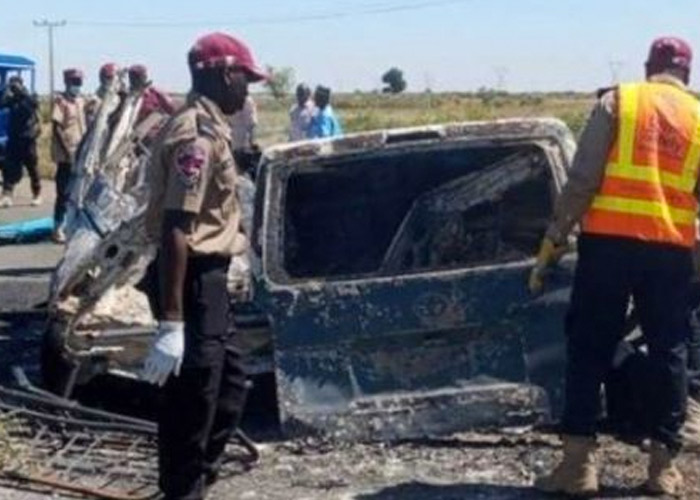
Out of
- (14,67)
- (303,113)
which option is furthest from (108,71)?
(14,67)

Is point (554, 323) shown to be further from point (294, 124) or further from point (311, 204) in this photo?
point (294, 124)

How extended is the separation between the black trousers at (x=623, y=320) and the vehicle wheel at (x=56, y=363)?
2.46 metres

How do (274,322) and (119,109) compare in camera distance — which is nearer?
(274,322)

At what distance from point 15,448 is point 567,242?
2.43m

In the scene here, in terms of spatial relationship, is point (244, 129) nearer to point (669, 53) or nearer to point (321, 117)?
point (321, 117)

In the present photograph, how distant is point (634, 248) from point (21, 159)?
17334mm

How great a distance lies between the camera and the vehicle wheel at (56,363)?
8.61 m

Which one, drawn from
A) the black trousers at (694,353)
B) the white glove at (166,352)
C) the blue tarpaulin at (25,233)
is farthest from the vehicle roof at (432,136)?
the blue tarpaulin at (25,233)

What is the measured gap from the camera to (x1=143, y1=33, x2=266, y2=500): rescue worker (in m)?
6.61

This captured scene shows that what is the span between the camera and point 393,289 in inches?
321

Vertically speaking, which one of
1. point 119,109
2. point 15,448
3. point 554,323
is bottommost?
point 15,448

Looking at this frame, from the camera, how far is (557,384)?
26.4 feet

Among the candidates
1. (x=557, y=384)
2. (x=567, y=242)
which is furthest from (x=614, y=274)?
(x=557, y=384)

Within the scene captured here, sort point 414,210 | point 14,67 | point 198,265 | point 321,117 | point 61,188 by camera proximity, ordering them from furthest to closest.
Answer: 1. point 14,67
2. point 321,117
3. point 61,188
4. point 414,210
5. point 198,265
